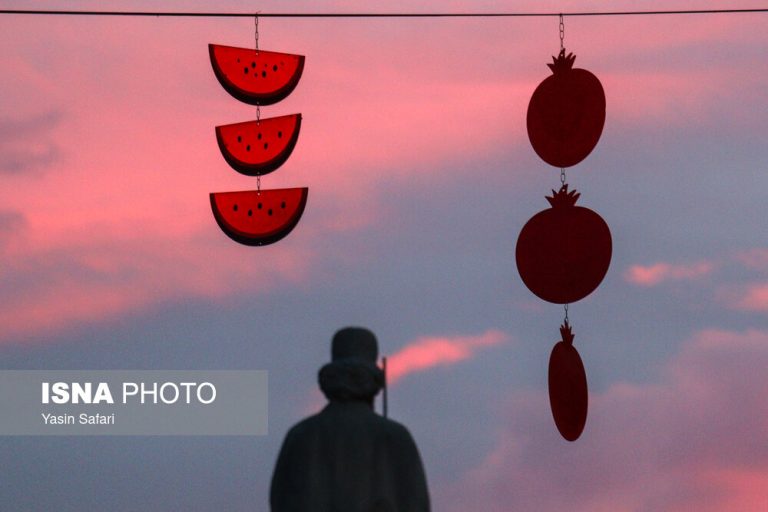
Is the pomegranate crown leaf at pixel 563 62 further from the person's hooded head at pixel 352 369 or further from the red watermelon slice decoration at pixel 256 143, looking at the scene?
the person's hooded head at pixel 352 369

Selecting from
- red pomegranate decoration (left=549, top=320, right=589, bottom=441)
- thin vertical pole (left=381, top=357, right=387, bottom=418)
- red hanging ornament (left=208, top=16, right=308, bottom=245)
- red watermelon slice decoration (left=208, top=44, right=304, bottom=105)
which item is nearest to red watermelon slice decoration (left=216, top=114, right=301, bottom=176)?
red hanging ornament (left=208, top=16, right=308, bottom=245)

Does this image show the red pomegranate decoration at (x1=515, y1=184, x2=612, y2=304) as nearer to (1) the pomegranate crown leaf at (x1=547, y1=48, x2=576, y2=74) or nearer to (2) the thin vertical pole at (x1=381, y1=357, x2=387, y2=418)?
(1) the pomegranate crown leaf at (x1=547, y1=48, x2=576, y2=74)

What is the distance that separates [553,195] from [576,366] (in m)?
1.22

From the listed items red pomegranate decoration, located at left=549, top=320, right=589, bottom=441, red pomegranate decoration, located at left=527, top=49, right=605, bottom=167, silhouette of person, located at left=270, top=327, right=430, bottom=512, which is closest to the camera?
silhouette of person, located at left=270, top=327, right=430, bottom=512

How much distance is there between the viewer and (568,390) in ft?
38.3

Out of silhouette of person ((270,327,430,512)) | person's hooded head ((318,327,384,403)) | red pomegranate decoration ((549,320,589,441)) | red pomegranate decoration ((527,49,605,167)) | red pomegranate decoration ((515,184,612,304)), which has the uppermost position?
red pomegranate decoration ((527,49,605,167))

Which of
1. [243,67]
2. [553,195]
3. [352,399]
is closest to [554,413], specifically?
[553,195]

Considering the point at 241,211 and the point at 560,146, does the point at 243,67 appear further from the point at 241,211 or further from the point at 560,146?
the point at 560,146

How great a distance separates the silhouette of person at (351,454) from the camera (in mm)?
6859

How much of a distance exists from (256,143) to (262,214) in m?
0.51

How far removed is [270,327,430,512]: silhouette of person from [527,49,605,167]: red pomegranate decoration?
15.6 ft

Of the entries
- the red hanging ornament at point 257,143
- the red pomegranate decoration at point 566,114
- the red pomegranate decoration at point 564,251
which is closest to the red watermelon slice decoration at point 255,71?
the red hanging ornament at point 257,143

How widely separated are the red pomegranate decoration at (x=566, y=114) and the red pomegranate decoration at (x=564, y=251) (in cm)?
29

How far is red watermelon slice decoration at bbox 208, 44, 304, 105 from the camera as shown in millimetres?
11633
